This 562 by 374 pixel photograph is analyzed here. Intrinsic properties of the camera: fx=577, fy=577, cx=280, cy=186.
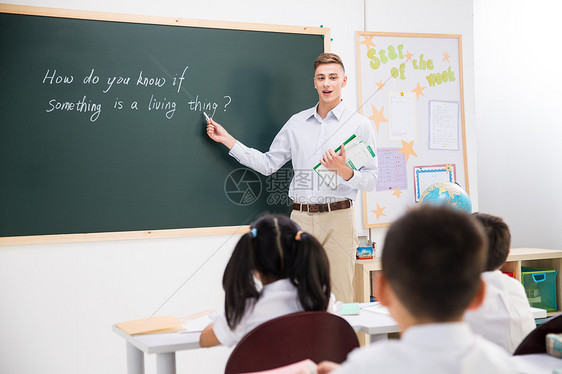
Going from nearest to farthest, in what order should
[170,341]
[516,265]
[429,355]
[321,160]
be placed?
1. [429,355]
2. [170,341]
3. [321,160]
4. [516,265]

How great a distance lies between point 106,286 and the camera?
3291mm

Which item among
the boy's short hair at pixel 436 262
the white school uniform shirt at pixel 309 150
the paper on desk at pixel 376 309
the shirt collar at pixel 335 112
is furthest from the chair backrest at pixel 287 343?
the shirt collar at pixel 335 112

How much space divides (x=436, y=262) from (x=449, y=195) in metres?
2.94

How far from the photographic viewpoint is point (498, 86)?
5086 mm

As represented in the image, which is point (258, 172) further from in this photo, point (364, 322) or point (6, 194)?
point (364, 322)

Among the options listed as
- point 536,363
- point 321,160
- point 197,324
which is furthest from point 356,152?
point 536,363

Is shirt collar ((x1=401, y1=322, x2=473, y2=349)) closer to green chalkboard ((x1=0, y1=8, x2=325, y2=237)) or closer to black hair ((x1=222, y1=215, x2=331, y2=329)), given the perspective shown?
black hair ((x1=222, y1=215, x2=331, y2=329))

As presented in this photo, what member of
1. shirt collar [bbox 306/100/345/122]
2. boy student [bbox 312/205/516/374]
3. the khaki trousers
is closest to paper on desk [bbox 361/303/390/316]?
the khaki trousers

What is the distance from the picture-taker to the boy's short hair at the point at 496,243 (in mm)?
1897

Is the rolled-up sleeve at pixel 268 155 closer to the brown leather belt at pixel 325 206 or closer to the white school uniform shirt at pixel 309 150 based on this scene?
the white school uniform shirt at pixel 309 150

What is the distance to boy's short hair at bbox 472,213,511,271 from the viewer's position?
6.23 feet

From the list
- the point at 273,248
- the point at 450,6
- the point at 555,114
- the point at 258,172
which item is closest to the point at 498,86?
the point at 555,114

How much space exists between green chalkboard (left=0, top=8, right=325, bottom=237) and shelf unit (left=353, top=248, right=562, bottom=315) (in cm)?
65

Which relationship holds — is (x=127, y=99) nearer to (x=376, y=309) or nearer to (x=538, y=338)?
(x=376, y=309)
